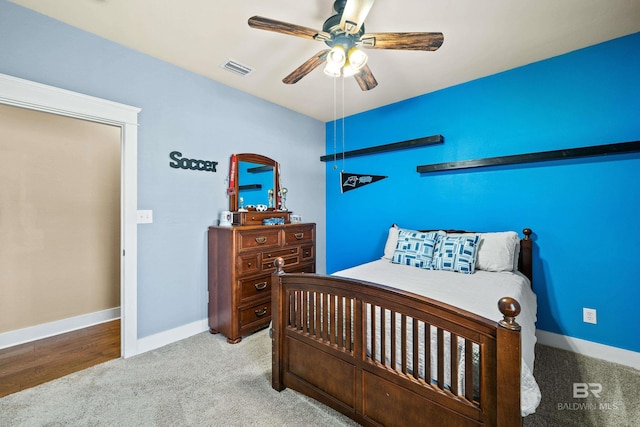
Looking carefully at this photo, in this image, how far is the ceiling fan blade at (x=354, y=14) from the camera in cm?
143

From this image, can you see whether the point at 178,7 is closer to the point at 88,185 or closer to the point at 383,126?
the point at 88,185

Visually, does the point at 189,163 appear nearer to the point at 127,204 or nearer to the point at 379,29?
the point at 127,204

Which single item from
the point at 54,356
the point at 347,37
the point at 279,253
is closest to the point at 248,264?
the point at 279,253

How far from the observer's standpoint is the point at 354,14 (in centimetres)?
151

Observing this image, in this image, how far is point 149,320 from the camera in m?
2.46

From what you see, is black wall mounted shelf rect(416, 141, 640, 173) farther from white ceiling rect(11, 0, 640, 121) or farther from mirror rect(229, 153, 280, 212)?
mirror rect(229, 153, 280, 212)

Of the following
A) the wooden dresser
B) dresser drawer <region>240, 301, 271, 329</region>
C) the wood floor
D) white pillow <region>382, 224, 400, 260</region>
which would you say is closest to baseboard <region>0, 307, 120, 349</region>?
the wood floor

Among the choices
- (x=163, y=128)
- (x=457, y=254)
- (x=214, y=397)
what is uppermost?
(x=163, y=128)

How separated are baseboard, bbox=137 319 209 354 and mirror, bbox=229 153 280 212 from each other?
4.16 ft

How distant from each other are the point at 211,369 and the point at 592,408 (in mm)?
2628

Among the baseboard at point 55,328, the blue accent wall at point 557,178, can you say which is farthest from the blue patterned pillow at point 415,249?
the baseboard at point 55,328

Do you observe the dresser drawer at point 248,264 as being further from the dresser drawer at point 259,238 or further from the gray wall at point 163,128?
the gray wall at point 163,128

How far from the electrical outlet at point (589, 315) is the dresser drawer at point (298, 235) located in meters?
2.70

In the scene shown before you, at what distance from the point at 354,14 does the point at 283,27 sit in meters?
0.43
